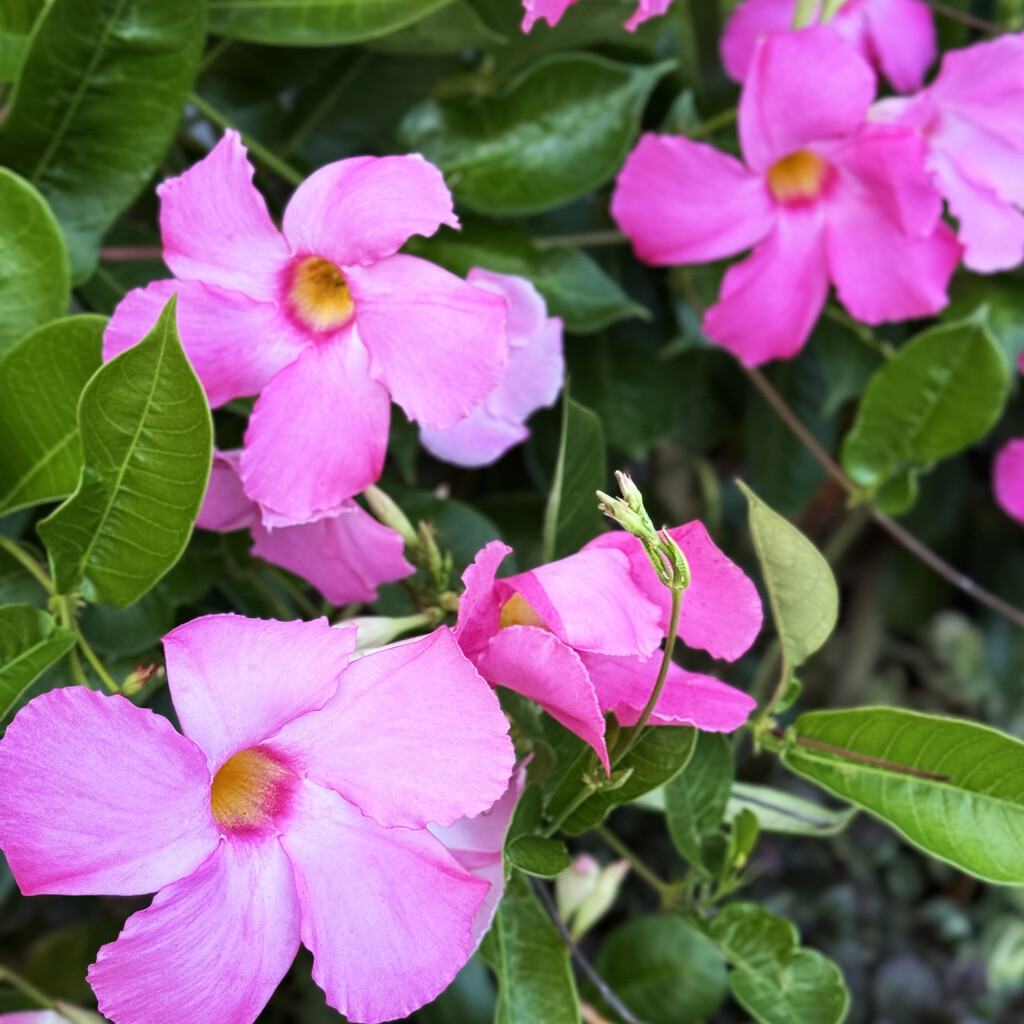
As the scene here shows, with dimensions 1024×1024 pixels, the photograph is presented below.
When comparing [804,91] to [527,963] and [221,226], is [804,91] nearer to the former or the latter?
[221,226]

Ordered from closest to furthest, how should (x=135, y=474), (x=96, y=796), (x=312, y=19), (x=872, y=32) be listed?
1. (x=96, y=796)
2. (x=135, y=474)
3. (x=312, y=19)
4. (x=872, y=32)

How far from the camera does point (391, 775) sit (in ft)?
1.49

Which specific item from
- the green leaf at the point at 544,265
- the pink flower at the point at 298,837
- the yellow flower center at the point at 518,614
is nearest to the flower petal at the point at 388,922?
the pink flower at the point at 298,837

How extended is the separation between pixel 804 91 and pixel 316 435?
452mm

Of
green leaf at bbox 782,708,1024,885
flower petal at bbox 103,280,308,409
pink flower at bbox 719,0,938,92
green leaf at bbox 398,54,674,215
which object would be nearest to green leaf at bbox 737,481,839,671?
green leaf at bbox 782,708,1024,885

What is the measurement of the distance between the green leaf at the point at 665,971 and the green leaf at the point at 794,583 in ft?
1.53

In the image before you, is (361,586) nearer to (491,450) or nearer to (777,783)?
(491,450)

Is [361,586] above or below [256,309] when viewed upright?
below

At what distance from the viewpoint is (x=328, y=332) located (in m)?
0.59

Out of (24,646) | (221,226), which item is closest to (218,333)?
(221,226)

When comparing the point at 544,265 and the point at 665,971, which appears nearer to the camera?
the point at 544,265

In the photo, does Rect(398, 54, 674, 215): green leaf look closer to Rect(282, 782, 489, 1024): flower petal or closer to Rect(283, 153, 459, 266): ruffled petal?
Rect(283, 153, 459, 266): ruffled petal

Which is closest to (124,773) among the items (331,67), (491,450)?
(491,450)

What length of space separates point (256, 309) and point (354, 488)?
11 centimetres
